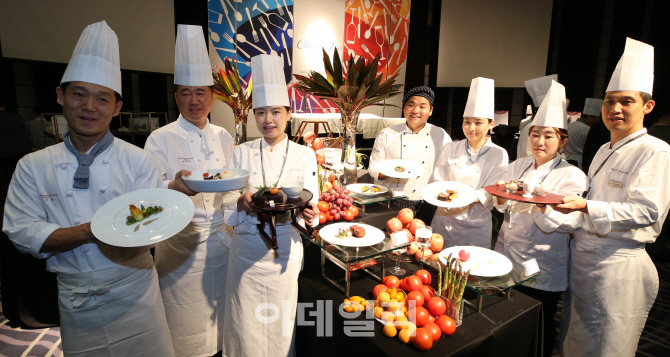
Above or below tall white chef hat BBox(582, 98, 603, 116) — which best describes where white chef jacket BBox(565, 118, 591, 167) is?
below

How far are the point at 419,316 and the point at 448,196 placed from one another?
990 mm

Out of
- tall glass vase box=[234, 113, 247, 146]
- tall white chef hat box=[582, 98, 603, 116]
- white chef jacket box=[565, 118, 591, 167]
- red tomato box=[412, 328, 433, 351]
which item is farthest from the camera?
tall white chef hat box=[582, 98, 603, 116]

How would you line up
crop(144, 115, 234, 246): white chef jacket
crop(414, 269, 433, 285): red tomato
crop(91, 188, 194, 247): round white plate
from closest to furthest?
1. crop(91, 188, 194, 247): round white plate
2. crop(414, 269, 433, 285): red tomato
3. crop(144, 115, 234, 246): white chef jacket

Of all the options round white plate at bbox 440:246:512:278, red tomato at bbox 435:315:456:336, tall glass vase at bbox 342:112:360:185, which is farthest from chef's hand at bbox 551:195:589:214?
tall glass vase at bbox 342:112:360:185

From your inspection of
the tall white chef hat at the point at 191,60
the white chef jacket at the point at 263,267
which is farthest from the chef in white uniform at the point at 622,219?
the tall white chef hat at the point at 191,60

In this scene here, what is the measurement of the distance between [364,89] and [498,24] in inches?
319

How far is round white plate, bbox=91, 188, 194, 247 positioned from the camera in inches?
46.3

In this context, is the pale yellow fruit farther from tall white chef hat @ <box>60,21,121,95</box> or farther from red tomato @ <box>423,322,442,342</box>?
tall white chef hat @ <box>60,21,121,95</box>

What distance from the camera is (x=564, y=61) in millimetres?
Answer: 6691

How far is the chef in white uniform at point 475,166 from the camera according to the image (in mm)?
2359

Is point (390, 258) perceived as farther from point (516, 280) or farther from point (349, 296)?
point (516, 280)

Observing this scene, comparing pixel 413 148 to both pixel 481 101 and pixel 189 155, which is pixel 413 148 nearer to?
pixel 481 101

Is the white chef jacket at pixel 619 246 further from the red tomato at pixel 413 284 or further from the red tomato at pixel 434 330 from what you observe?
the red tomato at pixel 434 330

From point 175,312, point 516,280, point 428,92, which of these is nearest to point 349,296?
point 516,280
